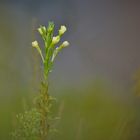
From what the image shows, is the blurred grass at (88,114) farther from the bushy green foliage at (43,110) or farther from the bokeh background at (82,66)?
the bushy green foliage at (43,110)

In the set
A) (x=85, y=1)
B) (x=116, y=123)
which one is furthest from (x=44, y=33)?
(x=116, y=123)

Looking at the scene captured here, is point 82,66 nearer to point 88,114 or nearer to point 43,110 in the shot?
point 88,114

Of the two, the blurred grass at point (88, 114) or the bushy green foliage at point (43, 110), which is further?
the blurred grass at point (88, 114)

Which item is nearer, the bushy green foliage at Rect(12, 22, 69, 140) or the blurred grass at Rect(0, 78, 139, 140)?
the bushy green foliage at Rect(12, 22, 69, 140)

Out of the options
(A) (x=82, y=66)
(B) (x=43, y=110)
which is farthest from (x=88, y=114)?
(B) (x=43, y=110)

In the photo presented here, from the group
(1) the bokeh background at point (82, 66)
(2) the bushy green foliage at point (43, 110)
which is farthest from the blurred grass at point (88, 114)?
(2) the bushy green foliage at point (43, 110)

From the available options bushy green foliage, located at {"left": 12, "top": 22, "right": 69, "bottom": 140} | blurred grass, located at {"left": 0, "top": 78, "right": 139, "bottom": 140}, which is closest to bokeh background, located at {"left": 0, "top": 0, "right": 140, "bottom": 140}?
blurred grass, located at {"left": 0, "top": 78, "right": 139, "bottom": 140}

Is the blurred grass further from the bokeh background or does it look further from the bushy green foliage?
the bushy green foliage

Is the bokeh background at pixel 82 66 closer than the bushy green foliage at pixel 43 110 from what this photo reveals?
No
